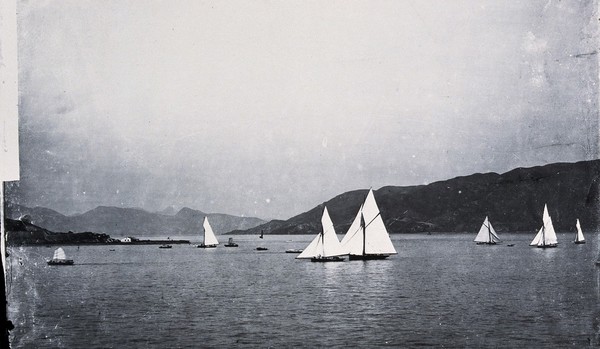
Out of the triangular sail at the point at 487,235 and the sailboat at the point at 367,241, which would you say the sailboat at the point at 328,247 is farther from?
the triangular sail at the point at 487,235

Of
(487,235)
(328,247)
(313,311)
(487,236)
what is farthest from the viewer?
(487,236)

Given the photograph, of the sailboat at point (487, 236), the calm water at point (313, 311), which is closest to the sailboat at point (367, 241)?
the calm water at point (313, 311)

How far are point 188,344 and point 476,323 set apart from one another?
15.1 meters

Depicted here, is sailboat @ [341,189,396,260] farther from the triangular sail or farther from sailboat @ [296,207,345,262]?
the triangular sail

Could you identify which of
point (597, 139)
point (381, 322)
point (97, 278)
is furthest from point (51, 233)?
point (597, 139)

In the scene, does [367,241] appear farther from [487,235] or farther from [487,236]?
[487,236]

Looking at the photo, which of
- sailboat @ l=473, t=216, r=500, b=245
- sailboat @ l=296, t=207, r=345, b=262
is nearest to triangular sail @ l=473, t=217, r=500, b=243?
sailboat @ l=473, t=216, r=500, b=245

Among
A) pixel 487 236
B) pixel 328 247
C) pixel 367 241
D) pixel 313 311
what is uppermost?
pixel 367 241

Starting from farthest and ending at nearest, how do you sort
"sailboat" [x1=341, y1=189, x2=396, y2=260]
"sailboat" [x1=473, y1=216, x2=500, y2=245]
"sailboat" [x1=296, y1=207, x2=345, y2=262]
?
"sailboat" [x1=473, y1=216, x2=500, y2=245] → "sailboat" [x1=341, y1=189, x2=396, y2=260] → "sailboat" [x1=296, y1=207, x2=345, y2=262]

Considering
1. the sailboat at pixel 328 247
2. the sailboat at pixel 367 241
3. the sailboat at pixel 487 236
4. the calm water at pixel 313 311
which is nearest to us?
the calm water at pixel 313 311

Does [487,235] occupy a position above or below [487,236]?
above

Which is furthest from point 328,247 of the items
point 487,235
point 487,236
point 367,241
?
point 487,236

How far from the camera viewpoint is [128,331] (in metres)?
30.7

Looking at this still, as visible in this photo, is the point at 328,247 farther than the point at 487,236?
No
